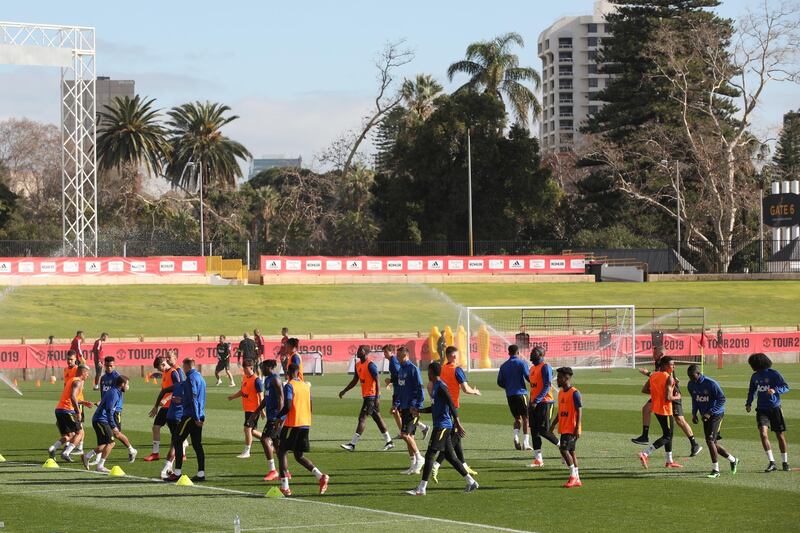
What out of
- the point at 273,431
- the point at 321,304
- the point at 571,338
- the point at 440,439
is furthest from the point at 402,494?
the point at 321,304

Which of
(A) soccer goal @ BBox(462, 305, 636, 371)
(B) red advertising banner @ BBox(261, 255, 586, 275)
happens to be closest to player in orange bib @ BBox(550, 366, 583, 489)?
(A) soccer goal @ BBox(462, 305, 636, 371)

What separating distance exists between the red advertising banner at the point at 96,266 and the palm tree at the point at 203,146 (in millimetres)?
34415

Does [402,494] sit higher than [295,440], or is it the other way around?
[295,440]

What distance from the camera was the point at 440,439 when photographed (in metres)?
16.2

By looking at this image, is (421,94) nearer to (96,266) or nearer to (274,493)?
(96,266)

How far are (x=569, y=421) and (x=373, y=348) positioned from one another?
29.2 m

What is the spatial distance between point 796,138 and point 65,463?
386ft

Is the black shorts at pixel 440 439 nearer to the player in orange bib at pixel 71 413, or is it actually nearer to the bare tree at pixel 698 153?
the player in orange bib at pixel 71 413

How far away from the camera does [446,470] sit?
19.3 meters

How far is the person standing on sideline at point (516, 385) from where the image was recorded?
808 inches

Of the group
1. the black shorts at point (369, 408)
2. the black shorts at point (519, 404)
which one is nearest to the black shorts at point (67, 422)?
the black shorts at point (369, 408)

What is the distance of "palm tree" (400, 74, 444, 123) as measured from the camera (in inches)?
3760

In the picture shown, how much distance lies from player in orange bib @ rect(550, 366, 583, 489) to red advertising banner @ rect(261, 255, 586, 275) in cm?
5478

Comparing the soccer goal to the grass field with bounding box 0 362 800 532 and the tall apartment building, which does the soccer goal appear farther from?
the tall apartment building
